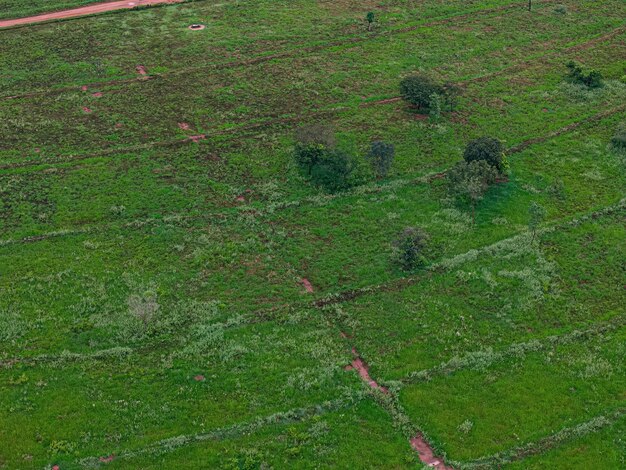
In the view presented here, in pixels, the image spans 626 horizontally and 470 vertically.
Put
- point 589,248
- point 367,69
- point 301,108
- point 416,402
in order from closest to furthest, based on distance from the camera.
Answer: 1. point 416,402
2. point 589,248
3. point 301,108
4. point 367,69

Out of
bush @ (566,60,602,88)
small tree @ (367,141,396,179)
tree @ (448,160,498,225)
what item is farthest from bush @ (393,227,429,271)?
bush @ (566,60,602,88)

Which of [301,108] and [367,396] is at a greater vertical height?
[301,108]

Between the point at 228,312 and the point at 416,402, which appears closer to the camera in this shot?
the point at 416,402

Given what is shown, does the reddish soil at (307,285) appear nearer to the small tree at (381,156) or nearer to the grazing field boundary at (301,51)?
the small tree at (381,156)

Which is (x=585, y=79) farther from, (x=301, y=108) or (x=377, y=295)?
(x=377, y=295)

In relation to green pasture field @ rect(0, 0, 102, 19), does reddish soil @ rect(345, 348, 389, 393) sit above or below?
below

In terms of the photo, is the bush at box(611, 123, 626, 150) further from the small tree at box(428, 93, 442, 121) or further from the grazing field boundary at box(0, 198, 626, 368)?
the small tree at box(428, 93, 442, 121)

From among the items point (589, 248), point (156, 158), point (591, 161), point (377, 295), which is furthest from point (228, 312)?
point (591, 161)

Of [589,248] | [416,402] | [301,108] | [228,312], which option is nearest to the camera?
[416,402]
